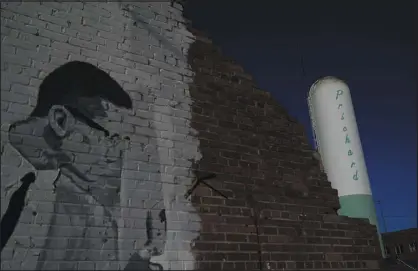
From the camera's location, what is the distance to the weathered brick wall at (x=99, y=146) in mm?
2721

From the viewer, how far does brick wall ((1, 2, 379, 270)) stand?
110 inches

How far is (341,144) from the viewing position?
11.7 metres

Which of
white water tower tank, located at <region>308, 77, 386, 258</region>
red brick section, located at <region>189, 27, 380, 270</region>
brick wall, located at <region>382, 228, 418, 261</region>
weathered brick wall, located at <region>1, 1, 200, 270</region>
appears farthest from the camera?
brick wall, located at <region>382, 228, 418, 261</region>

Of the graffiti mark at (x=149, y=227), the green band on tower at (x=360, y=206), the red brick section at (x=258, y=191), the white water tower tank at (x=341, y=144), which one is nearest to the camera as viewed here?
the graffiti mark at (x=149, y=227)

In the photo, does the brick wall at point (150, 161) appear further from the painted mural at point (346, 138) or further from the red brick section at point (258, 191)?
the painted mural at point (346, 138)

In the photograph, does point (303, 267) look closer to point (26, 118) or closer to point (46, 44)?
point (26, 118)

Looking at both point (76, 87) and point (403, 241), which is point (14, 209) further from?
point (403, 241)

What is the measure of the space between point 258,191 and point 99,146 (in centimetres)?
168

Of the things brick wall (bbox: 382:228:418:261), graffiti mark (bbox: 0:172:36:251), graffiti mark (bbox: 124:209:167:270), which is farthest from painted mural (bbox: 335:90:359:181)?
brick wall (bbox: 382:228:418:261)

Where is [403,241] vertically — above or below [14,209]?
above

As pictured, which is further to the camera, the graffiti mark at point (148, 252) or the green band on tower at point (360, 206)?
the green band on tower at point (360, 206)

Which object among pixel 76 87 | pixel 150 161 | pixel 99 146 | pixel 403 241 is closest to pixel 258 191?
pixel 150 161

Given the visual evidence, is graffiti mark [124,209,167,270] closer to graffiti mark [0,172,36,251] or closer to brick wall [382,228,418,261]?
graffiti mark [0,172,36,251]

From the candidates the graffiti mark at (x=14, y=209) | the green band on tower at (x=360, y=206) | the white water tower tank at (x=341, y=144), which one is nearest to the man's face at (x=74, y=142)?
the graffiti mark at (x=14, y=209)
